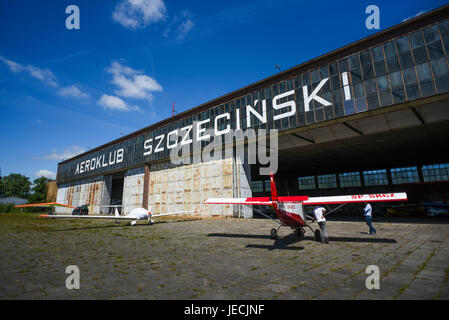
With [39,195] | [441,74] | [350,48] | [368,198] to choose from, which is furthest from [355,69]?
[39,195]

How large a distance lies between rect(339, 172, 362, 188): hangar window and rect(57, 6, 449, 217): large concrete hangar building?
0.63 ft

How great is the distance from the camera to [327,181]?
50250mm

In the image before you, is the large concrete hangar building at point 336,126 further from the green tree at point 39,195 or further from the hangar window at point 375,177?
the green tree at point 39,195

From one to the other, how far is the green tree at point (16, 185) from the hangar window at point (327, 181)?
172 m

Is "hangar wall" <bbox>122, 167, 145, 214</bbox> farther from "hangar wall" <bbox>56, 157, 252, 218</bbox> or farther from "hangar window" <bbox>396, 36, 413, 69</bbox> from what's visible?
"hangar window" <bbox>396, 36, 413, 69</bbox>

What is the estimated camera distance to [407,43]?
53.9ft

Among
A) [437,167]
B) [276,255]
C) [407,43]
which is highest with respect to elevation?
[407,43]

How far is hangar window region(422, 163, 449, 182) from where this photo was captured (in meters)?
38.7

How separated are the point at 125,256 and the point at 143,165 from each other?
33590 millimetres

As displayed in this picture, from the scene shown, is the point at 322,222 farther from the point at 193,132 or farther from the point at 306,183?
the point at 306,183

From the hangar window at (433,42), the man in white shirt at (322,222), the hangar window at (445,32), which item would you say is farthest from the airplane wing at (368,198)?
the hangar window at (445,32)

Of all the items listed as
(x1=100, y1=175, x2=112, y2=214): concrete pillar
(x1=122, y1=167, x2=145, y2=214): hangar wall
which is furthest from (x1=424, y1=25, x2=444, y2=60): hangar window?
(x1=100, y1=175, x2=112, y2=214): concrete pillar

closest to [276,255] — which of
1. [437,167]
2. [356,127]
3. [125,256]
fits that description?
[125,256]
